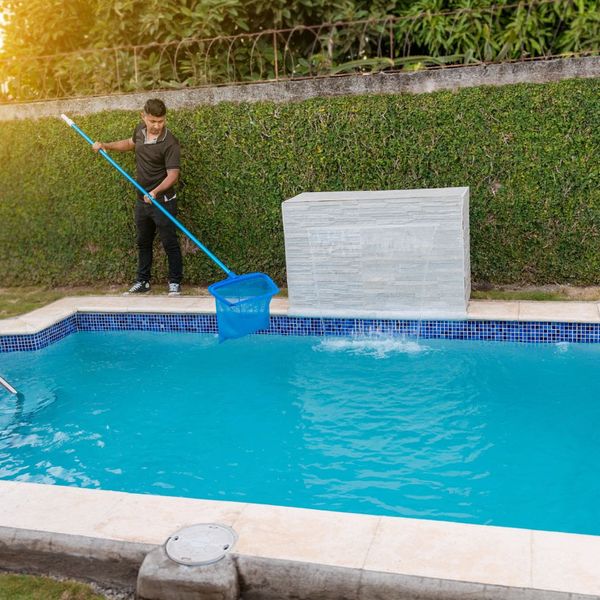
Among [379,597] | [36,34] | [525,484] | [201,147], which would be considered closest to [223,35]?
[201,147]

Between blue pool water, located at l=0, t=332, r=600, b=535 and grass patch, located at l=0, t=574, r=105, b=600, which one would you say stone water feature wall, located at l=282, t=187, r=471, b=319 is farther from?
grass patch, located at l=0, t=574, r=105, b=600

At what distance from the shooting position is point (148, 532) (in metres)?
3.31

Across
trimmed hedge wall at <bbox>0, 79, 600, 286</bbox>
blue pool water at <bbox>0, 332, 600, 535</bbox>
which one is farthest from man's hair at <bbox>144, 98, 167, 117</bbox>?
blue pool water at <bbox>0, 332, 600, 535</bbox>

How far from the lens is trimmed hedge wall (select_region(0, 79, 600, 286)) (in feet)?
23.1

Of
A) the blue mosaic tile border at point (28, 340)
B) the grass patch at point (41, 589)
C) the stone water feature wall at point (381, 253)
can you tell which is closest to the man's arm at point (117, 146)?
the blue mosaic tile border at point (28, 340)

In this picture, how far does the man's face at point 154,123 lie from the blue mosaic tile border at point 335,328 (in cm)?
181

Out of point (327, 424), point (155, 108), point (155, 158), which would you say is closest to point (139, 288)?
point (155, 158)

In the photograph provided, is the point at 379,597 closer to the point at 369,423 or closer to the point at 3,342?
the point at 369,423

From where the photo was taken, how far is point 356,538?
10.4 feet

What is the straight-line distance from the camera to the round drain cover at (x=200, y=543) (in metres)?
3.06

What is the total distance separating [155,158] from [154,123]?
0.37m

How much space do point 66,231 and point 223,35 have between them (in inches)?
112

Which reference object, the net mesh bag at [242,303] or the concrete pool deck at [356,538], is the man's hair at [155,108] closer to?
the net mesh bag at [242,303]

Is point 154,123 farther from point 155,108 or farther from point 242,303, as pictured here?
point 242,303
